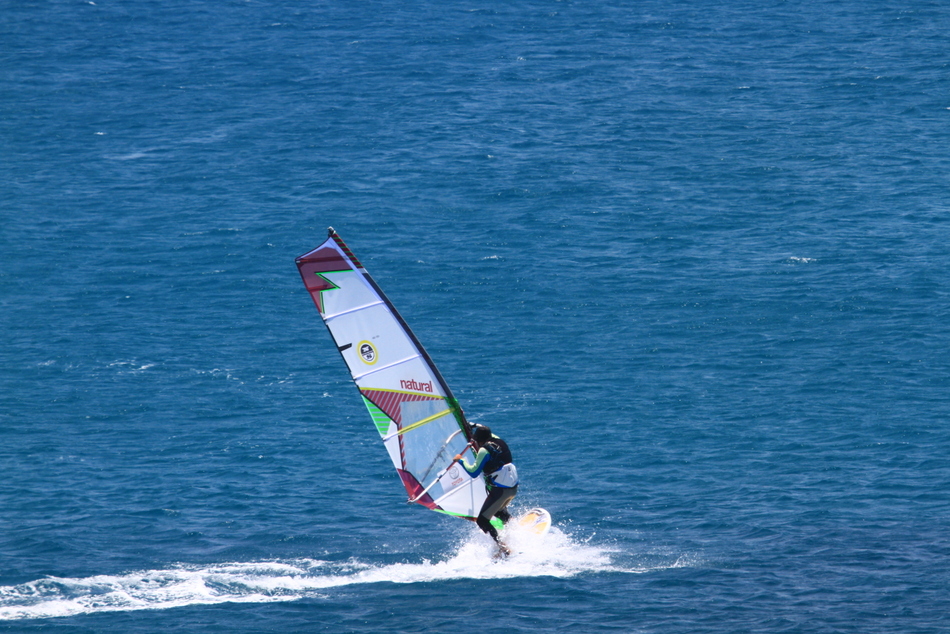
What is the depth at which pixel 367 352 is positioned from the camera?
2589 cm

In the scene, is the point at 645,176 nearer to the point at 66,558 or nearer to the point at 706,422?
the point at 706,422

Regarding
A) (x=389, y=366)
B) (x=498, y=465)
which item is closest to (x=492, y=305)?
(x=498, y=465)

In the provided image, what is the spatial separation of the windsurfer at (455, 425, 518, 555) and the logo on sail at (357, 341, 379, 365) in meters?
2.89

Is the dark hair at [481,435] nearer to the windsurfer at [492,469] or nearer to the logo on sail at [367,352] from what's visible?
the windsurfer at [492,469]

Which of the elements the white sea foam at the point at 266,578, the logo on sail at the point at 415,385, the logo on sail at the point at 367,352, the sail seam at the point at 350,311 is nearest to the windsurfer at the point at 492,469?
the logo on sail at the point at 415,385

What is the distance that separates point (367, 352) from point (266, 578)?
260 inches

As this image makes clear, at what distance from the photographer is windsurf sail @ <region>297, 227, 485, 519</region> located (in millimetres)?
25141

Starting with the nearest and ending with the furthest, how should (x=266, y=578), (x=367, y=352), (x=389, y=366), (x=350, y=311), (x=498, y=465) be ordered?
(x=350, y=311)
(x=367, y=352)
(x=389, y=366)
(x=498, y=465)
(x=266, y=578)

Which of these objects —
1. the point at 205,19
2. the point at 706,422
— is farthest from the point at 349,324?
the point at 205,19

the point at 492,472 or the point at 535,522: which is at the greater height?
the point at 492,472

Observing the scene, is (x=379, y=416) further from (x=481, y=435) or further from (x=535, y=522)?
(x=535, y=522)

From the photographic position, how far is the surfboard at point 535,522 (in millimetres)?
29422

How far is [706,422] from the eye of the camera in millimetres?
37875

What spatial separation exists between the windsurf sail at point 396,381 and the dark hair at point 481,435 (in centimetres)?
28
